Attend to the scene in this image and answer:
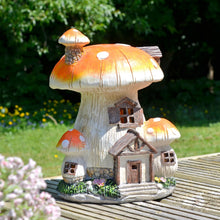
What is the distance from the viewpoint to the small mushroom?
586cm

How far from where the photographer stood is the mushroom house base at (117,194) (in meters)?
5.87

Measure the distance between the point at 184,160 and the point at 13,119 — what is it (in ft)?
14.6

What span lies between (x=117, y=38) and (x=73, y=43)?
8767 millimetres

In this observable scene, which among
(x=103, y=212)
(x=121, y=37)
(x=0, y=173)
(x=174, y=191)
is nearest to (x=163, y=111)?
(x=121, y=37)

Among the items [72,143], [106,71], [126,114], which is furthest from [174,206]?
[106,71]

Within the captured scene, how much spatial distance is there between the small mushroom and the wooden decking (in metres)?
1.81

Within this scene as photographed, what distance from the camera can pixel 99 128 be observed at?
609cm

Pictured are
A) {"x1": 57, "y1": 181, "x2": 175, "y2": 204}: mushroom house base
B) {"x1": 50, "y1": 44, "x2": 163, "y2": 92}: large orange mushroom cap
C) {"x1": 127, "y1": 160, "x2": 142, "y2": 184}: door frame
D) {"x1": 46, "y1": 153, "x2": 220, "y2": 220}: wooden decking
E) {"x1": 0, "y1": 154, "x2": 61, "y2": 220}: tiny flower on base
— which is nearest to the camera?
{"x1": 0, "y1": 154, "x2": 61, "y2": 220}: tiny flower on base

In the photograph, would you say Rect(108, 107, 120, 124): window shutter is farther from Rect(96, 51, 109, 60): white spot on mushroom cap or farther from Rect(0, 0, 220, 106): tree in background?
Rect(0, 0, 220, 106): tree in background

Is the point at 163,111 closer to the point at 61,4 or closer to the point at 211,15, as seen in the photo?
the point at 211,15

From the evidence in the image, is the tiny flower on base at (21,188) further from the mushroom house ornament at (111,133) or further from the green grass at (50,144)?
the green grass at (50,144)

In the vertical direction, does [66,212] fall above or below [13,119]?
below

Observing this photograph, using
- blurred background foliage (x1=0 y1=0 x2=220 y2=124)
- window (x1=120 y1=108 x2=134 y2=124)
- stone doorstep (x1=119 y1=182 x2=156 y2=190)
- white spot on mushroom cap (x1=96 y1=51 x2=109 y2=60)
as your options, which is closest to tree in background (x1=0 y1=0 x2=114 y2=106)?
blurred background foliage (x1=0 y1=0 x2=220 y2=124)

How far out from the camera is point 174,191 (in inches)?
254
